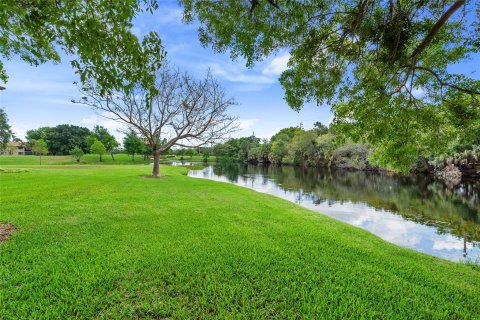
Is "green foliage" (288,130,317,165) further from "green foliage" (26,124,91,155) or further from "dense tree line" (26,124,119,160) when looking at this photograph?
"green foliage" (26,124,91,155)

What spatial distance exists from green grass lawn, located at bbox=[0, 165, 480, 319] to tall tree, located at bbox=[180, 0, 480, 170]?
3.71 meters

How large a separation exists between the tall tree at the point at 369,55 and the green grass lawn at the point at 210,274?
146 inches

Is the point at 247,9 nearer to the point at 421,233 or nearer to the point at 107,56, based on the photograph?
the point at 107,56

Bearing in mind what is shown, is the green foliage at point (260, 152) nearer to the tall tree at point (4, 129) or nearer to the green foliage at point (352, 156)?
the green foliage at point (352, 156)

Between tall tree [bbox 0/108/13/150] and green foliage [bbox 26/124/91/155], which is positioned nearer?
tall tree [bbox 0/108/13/150]

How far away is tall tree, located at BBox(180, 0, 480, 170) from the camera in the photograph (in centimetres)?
573

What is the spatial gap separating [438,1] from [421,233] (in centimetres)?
838

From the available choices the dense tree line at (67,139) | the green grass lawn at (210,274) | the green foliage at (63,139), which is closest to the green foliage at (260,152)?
the dense tree line at (67,139)

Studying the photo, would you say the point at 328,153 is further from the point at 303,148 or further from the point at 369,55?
the point at 369,55

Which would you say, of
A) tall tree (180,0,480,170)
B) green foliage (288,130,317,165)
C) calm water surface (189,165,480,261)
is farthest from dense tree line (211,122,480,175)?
tall tree (180,0,480,170)

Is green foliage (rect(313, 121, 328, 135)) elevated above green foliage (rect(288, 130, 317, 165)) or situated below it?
above

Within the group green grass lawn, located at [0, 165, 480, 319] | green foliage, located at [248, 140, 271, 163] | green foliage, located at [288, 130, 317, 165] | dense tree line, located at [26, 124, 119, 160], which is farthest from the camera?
green foliage, located at [248, 140, 271, 163]

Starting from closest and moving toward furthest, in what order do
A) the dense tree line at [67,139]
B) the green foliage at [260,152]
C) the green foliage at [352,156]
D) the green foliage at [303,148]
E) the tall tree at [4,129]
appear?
the tall tree at [4,129] → the green foliage at [352,156] → the green foliage at [303,148] → the dense tree line at [67,139] → the green foliage at [260,152]

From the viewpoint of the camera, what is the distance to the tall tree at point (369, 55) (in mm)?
5727
